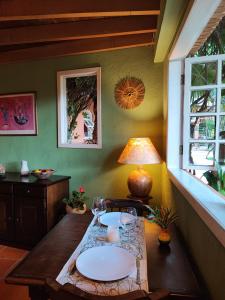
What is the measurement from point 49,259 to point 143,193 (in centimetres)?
152

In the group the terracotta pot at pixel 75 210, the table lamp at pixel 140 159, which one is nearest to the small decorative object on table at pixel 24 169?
the terracotta pot at pixel 75 210

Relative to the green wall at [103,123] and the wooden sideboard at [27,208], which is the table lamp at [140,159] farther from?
the wooden sideboard at [27,208]

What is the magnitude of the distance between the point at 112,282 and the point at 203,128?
1573mm

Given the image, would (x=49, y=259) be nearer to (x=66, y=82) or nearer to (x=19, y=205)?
(x=19, y=205)

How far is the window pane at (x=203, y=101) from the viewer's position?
193 cm

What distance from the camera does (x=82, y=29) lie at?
2322 mm


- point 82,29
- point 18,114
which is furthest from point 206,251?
point 18,114

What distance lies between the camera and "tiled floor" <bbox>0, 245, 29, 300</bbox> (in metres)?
1.98

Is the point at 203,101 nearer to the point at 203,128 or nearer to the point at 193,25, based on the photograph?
the point at 203,128

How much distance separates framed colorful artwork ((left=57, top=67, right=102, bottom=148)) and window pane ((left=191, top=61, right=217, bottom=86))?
1292mm

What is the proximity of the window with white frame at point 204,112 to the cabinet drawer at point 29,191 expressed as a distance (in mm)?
1677

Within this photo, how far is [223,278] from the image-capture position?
825 mm

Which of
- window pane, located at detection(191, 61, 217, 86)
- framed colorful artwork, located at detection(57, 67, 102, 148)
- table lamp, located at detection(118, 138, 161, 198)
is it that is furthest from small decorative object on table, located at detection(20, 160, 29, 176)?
window pane, located at detection(191, 61, 217, 86)

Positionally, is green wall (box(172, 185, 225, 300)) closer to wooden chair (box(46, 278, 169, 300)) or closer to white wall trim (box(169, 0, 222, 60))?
wooden chair (box(46, 278, 169, 300))
